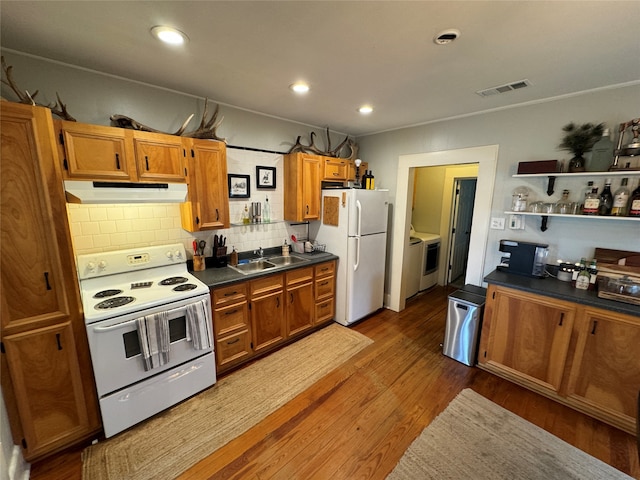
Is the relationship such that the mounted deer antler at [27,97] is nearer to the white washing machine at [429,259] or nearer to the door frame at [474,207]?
the door frame at [474,207]

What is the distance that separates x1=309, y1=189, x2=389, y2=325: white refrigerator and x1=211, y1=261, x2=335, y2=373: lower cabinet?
7.6 inches

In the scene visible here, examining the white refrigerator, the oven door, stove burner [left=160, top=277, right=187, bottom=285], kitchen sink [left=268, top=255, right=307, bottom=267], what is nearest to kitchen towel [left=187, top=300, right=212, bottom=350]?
the oven door

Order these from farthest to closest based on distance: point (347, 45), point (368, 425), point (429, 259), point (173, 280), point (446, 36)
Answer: point (429, 259), point (173, 280), point (368, 425), point (347, 45), point (446, 36)

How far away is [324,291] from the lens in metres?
3.26

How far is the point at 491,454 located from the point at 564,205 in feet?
6.90

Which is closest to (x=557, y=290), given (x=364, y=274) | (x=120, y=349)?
(x=364, y=274)

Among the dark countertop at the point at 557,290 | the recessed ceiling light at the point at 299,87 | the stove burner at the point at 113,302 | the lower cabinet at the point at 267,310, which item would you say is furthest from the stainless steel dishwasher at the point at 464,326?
the stove burner at the point at 113,302

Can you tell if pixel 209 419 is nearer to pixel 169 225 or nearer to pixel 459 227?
pixel 169 225

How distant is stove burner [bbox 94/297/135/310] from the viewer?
180 cm

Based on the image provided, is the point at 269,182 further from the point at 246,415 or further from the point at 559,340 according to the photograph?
the point at 559,340

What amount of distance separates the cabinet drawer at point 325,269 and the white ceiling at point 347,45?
1811mm

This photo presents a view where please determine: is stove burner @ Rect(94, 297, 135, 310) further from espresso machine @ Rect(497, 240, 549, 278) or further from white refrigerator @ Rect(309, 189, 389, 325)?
espresso machine @ Rect(497, 240, 549, 278)

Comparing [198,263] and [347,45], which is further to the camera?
[198,263]

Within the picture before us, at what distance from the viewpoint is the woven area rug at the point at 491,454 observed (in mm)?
1614
